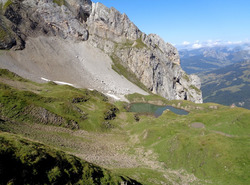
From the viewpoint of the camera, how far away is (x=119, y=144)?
5278cm

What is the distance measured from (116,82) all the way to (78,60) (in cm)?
4037

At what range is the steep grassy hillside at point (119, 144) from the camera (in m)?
20.9

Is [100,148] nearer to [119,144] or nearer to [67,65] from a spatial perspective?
[119,144]

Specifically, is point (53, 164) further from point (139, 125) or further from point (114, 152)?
point (139, 125)

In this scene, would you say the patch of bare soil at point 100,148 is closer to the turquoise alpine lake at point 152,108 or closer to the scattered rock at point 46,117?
the scattered rock at point 46,117

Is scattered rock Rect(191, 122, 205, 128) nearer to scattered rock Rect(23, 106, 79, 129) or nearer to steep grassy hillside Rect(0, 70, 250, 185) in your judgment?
steep grassy hillside Rect(0, 70, 250, 185)

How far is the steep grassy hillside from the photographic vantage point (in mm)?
20859

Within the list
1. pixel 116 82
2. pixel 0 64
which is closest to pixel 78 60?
pixel 116 82

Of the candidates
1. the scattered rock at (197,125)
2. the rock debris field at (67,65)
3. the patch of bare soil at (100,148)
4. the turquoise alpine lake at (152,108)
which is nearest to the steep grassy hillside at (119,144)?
the patch of bare soil at (100,148)

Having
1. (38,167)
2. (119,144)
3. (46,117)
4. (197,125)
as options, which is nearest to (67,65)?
(46,117)

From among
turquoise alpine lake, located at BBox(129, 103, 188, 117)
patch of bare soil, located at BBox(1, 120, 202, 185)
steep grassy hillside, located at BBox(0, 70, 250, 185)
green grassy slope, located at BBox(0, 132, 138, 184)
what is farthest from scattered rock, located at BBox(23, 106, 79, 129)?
turquoise alpine lake, located at BBox(129, 103, 188, 117)

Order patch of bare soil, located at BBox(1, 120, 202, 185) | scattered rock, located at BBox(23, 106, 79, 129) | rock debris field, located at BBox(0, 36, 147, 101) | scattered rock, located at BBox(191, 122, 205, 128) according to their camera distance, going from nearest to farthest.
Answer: patch of bare soil, located at BBox(1, 120, 202, 185)
scattered rock, located at BBox(23, 106, 79, 129)
scattered rock, located at BBox(191, 122, 205, 128)
rock debris field, located at BBox(0, 36, 147, 101)

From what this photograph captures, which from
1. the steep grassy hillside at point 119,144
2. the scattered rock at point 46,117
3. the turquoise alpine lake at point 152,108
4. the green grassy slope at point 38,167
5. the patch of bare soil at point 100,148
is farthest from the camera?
the turquoise alpine lake at point 152,108

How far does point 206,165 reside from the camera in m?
35.6
